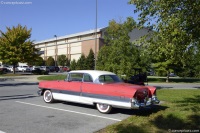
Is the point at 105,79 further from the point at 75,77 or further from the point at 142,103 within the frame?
the point at 142,103

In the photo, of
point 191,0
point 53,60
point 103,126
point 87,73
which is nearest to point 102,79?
point 87,73

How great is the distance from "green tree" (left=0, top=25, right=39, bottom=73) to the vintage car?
95.3ft

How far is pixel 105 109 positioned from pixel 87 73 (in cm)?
160

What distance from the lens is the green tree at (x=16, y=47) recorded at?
3856 centimetres

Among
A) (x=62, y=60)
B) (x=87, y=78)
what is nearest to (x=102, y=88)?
(x=87, y=78)

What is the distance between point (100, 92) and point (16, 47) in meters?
32.6

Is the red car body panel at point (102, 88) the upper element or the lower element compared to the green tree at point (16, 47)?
lower

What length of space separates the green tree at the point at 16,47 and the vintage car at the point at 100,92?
29061 millimetres

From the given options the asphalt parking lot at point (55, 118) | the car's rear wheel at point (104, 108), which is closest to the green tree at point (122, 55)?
the asphalt parking lot at point (55, 118)

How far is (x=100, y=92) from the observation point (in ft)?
30.2

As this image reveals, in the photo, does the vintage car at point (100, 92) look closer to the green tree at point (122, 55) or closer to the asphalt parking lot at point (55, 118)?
the asphalt parking lot at point (55, 118)

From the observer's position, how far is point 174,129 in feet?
22.6

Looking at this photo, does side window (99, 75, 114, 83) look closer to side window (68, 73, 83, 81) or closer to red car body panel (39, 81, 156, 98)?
red car body panel (39, 81, 156, 98)

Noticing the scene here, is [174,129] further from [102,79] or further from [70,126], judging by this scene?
[102,79]
